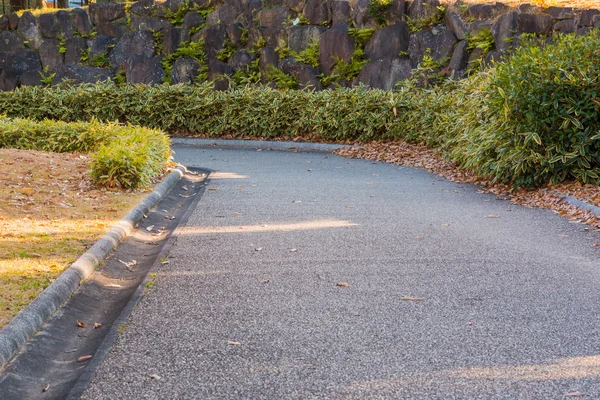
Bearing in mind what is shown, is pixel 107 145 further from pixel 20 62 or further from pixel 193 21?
pixel 20 62

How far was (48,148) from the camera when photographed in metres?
14.5

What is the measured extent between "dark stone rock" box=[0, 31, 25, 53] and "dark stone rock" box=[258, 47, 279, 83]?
970 cm

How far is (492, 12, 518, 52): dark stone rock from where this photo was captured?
20375mm

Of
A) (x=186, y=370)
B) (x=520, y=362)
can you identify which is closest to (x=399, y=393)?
(x=520, y=362)

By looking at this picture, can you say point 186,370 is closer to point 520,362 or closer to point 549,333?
point 520,362

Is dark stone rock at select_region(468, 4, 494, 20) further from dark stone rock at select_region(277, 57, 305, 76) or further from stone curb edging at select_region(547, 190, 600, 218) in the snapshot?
stone curb edging at select_region(547, 190, 600, 218)

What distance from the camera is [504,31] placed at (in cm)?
2059

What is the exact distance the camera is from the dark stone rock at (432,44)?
71.9 ft

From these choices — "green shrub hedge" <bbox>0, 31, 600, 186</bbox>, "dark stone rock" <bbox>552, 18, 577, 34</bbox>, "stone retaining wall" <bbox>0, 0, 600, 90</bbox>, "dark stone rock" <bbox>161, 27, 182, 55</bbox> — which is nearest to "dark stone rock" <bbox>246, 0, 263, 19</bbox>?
"stone retaining wall" <bbox>0, 0, 600, 90</bbox>

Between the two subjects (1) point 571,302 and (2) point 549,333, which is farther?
(1) point 571,302

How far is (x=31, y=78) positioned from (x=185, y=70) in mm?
6108

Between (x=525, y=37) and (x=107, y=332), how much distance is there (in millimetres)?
17614

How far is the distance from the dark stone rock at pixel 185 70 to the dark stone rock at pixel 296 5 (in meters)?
3.81

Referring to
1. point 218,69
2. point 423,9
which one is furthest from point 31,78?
point 423,9
